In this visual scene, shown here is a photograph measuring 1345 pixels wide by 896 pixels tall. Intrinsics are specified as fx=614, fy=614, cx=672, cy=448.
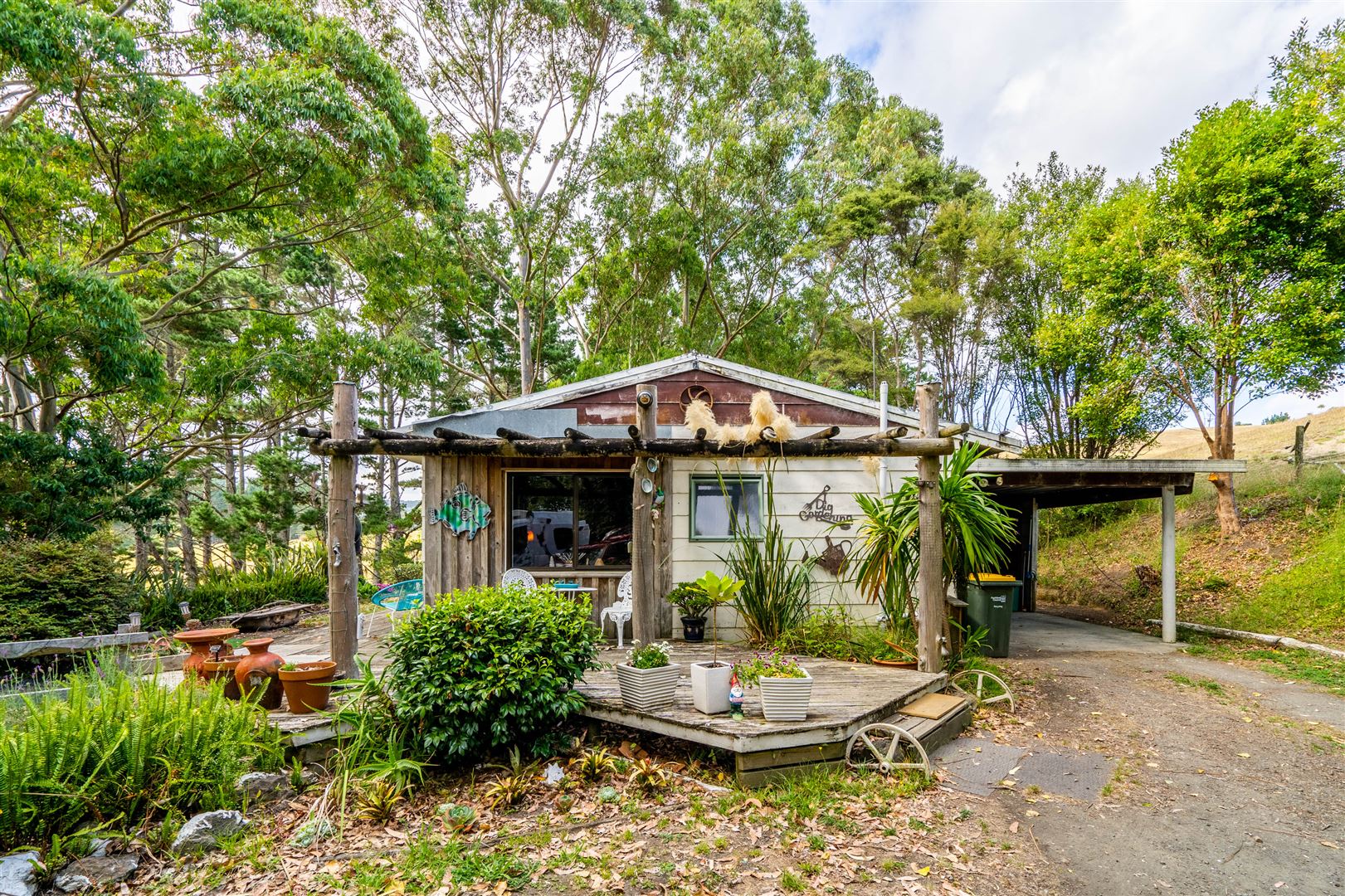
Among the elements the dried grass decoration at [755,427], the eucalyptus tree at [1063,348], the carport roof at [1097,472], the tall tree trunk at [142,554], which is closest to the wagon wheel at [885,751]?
the dried grass decoration at [755,427]

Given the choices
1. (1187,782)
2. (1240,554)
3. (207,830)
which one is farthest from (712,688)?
(1240,554)

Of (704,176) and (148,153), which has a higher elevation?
(704,176)

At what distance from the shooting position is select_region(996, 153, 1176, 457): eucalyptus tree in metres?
11.9

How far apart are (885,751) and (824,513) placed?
297 cm

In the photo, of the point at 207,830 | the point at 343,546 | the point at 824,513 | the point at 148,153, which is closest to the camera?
the point at 207,830

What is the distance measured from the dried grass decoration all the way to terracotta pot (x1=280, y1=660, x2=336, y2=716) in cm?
329

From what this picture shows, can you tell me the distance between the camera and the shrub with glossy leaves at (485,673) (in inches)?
149

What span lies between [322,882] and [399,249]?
41.3 ft

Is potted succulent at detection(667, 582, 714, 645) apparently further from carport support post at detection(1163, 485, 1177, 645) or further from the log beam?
carport support post at detection(1163, 485, 1177, 645)

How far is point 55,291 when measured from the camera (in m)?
6.88

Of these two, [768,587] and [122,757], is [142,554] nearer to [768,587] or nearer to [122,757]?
[122,757]

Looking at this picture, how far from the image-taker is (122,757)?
3.28 meters

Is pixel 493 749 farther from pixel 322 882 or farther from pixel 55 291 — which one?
pixel 55 291

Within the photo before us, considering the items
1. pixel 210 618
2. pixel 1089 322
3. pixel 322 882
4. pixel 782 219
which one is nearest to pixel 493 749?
pixel 322 882
